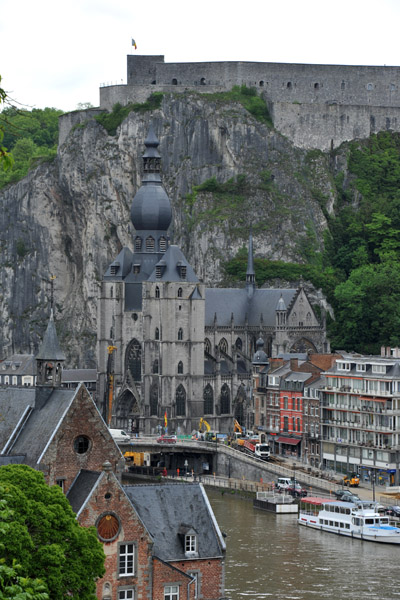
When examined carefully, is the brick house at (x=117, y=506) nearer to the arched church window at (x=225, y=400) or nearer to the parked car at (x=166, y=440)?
the parked car at (x=166, y=440)

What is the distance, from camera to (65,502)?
46812 millimetres

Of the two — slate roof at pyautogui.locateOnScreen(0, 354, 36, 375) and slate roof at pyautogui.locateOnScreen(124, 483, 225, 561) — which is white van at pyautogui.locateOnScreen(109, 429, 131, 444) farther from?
slate roof at pyautogui.locateOnScreen(124, 483, 225, 561)

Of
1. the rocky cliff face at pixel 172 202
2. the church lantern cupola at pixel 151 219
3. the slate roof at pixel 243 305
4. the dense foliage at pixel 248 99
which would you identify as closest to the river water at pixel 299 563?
the church lantern cupola at pixel 151 219

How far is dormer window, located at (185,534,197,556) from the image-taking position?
181 feet

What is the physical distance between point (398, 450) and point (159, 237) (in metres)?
46.0

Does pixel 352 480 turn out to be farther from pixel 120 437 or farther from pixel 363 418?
pixel 120 437

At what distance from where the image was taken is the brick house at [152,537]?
5266 centimetres

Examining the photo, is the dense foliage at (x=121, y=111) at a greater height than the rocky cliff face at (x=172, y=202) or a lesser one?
greater

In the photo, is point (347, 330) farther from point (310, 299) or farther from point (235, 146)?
point (235, 146)

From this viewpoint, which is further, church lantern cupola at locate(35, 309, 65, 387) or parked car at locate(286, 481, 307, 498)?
parked car at locate(286, 481, 307, 498)

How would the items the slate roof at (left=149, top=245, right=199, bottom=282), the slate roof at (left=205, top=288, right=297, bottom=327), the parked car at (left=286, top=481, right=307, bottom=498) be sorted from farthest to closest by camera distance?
the slate roof at (left=205, top=288, right=297, bottom=327) < the slate roof at (left=149, top=245, right=199, bottom=282) < the parked car at (left=286, top=481, right=307, bottom=498)

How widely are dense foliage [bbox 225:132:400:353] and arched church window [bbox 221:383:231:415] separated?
1649cm

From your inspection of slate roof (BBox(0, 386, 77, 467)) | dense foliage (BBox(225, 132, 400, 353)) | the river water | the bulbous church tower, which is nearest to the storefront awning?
the bulbous church tower

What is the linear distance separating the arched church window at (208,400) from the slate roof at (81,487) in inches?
3158
